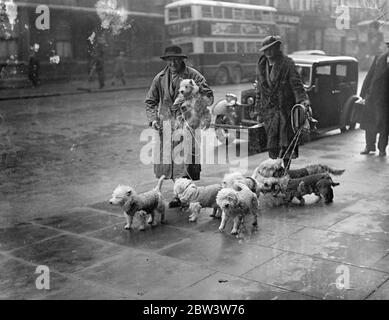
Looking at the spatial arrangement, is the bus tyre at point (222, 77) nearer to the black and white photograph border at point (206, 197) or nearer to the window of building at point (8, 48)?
the window of building at point (8, 48)

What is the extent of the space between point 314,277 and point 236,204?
52.1 inches

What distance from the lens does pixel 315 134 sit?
1195 centimetres

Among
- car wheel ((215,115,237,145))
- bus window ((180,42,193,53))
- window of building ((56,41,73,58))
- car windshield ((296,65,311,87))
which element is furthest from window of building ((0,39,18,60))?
car windshield ((296,65,311,87))

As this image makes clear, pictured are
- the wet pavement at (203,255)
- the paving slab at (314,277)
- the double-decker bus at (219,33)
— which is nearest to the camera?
the paving slab at (314,277)

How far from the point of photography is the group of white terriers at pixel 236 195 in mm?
5395

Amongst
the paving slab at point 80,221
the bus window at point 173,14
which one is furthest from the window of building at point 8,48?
the paving slab at point 80,221

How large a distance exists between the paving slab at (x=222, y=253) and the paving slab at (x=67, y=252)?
62 centimetres

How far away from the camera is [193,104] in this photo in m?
6.36

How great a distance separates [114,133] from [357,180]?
285 inches

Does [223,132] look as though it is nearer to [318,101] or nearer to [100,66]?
[318,101]

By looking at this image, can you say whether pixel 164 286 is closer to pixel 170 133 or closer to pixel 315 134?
pixel 170 133

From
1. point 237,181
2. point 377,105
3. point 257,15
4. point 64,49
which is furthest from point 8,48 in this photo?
point 237,181

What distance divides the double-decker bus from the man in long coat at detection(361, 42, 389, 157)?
56.9 ft

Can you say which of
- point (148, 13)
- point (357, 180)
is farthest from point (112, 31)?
point (357, 180)
